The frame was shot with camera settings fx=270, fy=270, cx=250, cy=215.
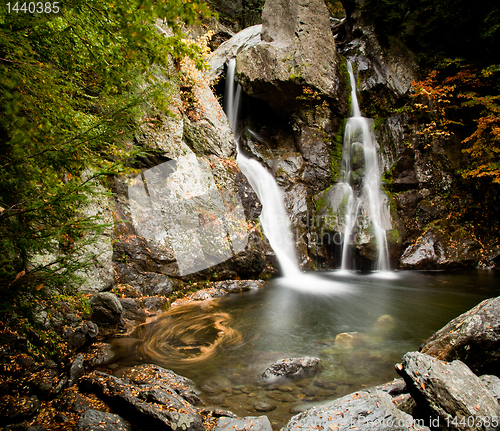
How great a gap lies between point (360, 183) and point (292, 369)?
10.1 m

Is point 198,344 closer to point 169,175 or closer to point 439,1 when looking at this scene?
point 169,175

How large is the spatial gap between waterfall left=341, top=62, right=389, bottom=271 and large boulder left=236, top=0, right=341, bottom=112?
5.75 feet

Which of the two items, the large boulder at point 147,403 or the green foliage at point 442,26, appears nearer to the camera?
the large boulder at point 147,403

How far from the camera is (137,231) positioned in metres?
7.39

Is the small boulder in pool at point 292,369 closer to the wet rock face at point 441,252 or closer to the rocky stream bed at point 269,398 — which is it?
the rocky stream bed at point 269,398

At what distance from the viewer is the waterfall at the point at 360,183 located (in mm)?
11164

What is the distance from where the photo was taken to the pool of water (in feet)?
12.1

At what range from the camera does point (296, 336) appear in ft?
17.9

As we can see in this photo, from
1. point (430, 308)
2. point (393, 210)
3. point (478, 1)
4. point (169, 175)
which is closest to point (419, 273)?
point (393, 210)

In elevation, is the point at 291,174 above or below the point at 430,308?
above

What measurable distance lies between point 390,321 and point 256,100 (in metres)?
11.8

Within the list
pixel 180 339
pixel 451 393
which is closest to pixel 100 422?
pixel 180 339

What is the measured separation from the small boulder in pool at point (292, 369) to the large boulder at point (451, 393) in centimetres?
165

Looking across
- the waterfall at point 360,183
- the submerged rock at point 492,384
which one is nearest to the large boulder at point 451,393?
the submerged rock at point 492,384
